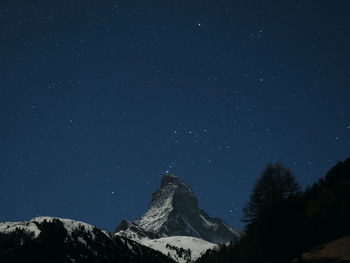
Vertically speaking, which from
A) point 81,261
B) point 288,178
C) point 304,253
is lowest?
point 304,253

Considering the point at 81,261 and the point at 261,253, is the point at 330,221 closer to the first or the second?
the point at 261,253

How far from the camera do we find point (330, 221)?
1555 inches

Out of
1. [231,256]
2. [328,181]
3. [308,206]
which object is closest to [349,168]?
[328,181]

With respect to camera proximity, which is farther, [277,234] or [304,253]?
[304,253]

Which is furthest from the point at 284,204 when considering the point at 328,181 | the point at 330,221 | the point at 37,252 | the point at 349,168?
the point at 37,252

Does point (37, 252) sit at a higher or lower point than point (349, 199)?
higher

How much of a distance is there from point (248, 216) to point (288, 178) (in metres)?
6.55

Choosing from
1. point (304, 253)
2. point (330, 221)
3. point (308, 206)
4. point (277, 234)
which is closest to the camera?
point (277, 234)

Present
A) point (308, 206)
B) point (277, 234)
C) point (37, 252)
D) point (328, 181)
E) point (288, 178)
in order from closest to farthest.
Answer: point (277, 234) < point (288, 178) < point (308, 206) < point (328, 181) < point (37, 252)

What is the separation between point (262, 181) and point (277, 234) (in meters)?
10.5

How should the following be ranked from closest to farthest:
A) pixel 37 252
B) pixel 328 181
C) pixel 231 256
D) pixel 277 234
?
pixel 277 234 → pixel 328 181 → pixel 231 256 → pixel 37 252

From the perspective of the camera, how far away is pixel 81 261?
571 ft

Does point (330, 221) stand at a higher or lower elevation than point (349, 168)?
lower

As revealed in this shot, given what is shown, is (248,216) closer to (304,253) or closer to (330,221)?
(304,253)
